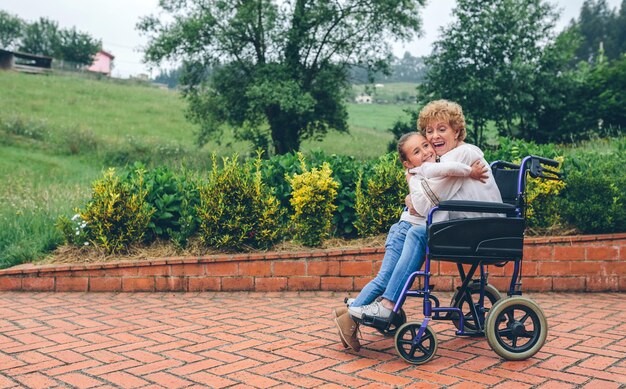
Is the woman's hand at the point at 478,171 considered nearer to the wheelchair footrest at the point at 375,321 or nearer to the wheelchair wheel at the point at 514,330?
the wheelchair wheel at the point at 514,330

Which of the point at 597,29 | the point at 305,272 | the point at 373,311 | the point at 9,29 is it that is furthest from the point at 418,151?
the point at 9,29

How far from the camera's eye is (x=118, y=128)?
85.6ft

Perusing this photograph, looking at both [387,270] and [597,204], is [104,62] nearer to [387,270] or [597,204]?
[597,204]

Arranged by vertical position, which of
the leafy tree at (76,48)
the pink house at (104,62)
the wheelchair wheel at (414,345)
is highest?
the pink house at (104,62)

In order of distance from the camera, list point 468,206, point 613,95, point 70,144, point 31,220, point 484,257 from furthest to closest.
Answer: point 70,144
point 613,95
point 31,220
point 484,257
point 468,206

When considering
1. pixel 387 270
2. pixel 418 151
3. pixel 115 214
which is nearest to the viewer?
pixel 387 270

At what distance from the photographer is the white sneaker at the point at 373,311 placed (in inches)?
141

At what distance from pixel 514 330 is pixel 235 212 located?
3185 mm

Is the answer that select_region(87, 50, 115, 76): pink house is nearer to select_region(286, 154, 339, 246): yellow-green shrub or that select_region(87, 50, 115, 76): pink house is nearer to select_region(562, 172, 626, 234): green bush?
select_region(286, 154, 339, 246): yellow-green shrub

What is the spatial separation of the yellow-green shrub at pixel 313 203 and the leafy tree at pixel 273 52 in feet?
43.4

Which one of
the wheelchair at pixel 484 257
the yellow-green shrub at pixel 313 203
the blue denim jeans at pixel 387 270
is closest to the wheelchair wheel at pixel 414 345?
the wheelchair at pixel 484 257

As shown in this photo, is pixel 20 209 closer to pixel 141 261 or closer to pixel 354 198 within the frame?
pixel 141 261

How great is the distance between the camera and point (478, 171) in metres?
3.56

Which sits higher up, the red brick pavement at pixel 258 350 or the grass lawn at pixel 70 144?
the grass lawn at pixel 70 144
